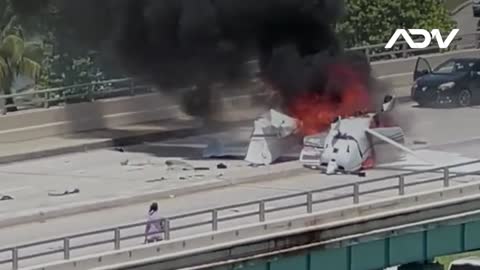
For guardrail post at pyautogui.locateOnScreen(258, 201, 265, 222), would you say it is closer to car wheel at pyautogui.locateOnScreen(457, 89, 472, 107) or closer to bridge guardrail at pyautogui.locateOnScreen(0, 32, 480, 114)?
bridge guardrail at pyautogui.locateOnScreen(0, 32, 480, 114)

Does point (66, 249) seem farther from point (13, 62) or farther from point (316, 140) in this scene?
point (13, 62)

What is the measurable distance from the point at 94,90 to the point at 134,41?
6804 millimetres

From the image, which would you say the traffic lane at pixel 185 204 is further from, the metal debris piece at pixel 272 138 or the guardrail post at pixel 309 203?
the guardrail post at pixel 309 203

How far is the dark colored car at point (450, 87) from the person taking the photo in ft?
153

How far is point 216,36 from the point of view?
1449 inches

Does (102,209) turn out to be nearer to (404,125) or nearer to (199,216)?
(199,216)

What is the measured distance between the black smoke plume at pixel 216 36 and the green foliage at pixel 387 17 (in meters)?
15.7

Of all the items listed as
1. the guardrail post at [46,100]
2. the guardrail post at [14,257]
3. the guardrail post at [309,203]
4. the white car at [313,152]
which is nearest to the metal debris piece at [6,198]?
the white car at [313,152]

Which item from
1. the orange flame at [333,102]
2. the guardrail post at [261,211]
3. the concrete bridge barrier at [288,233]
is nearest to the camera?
the concrete bridge barrier at [288,233]

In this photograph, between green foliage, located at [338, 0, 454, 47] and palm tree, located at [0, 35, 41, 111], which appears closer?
palm tree, located at [0, 35, 41, 111]

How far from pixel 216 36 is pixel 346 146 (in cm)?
383

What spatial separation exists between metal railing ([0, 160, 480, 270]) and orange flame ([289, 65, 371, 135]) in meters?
3.56

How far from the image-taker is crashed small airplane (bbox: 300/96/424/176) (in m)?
35.4

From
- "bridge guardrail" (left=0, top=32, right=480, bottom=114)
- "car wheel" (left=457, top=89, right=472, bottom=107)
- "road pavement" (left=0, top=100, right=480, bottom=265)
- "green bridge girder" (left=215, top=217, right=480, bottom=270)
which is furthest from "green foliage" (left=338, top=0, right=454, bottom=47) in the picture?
"green bridge girder" (left=215, top=217, right=480, bottom=270)
